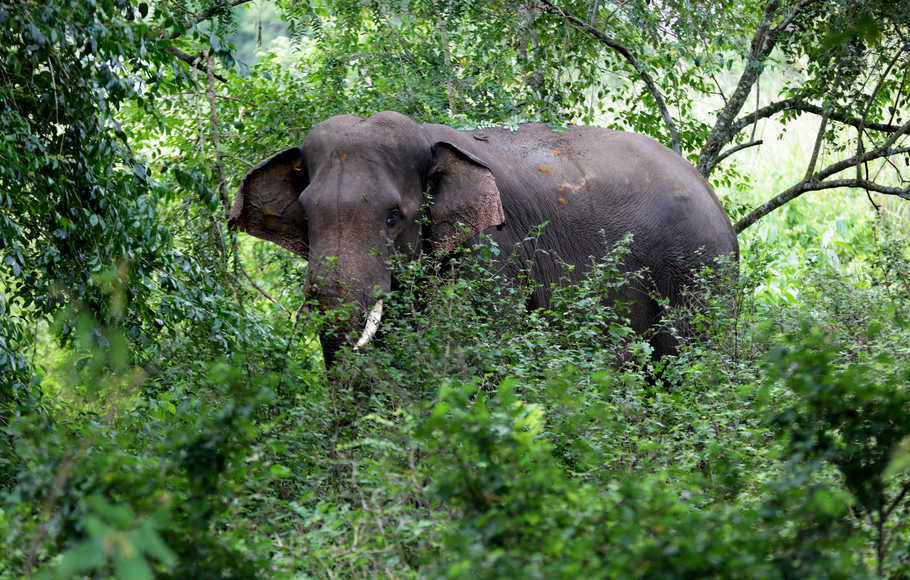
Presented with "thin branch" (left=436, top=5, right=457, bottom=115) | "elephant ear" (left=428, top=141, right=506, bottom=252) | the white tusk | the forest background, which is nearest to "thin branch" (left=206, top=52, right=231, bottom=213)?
the forest background

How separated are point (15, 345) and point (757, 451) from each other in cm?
335

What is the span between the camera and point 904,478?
155 inches

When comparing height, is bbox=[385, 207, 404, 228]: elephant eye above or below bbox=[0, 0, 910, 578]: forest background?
above

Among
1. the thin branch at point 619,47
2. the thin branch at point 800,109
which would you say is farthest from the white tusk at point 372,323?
the thin branch at point 800,109

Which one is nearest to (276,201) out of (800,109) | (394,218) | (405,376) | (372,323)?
(394,218)

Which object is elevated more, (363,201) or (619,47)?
(619,47)

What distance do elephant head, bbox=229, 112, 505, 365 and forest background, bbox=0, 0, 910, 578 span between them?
24 cm

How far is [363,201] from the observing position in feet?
Result: 18.9

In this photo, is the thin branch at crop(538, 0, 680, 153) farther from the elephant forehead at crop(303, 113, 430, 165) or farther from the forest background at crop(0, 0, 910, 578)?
the elephant forehead at crop(303, 113, 430, 165)

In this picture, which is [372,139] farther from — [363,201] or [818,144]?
[818,144]

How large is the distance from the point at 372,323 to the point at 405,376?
61 cm

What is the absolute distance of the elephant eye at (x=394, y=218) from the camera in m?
5.89

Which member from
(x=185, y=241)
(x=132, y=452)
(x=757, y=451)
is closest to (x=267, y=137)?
(x=185, y=241)

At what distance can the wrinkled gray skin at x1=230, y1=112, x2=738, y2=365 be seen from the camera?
571 cm
